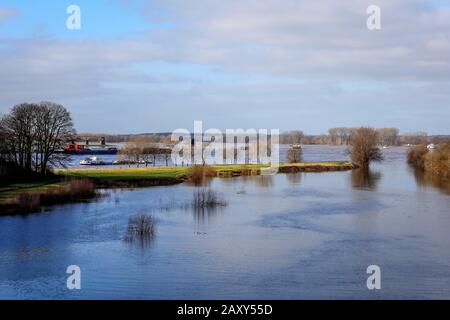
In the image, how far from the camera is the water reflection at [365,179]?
3947cm

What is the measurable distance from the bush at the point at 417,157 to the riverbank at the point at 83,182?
22.3 feet

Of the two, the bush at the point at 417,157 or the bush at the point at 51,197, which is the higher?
the bush at the point at 417,157

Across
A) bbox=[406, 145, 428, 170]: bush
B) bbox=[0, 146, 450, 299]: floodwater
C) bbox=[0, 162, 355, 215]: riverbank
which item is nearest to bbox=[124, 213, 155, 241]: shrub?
bbox=[0, 146, 450, 299]: floodwater

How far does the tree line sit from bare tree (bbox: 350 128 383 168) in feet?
105

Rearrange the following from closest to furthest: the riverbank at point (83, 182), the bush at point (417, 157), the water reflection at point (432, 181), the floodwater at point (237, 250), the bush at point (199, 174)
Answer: the floodwater at point (237, 250)
the riverbank at point (83, 182)
the water reflection at point (432, 181)
the bush at point (199, 174)
the bush at point (417, 157)

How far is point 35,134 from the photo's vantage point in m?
39.1

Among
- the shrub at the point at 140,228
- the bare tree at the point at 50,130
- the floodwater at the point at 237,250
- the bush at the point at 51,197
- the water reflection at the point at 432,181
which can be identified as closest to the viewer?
the floodwater at the point at 237,250

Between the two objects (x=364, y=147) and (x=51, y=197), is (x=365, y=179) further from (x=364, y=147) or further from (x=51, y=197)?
(x=51, y=197)

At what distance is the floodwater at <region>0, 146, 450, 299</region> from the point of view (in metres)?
14.4

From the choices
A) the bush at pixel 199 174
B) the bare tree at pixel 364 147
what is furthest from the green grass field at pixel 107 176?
the bare tree at pixel 364 147

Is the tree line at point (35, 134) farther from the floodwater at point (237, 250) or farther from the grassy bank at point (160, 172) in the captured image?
the floodwater at point (237, 250)

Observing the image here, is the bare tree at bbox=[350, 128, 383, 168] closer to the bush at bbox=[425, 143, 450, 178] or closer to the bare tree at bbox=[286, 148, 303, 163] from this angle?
the bare tree at bbox=[286, 148, 303, 163]

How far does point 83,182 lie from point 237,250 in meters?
18.2
